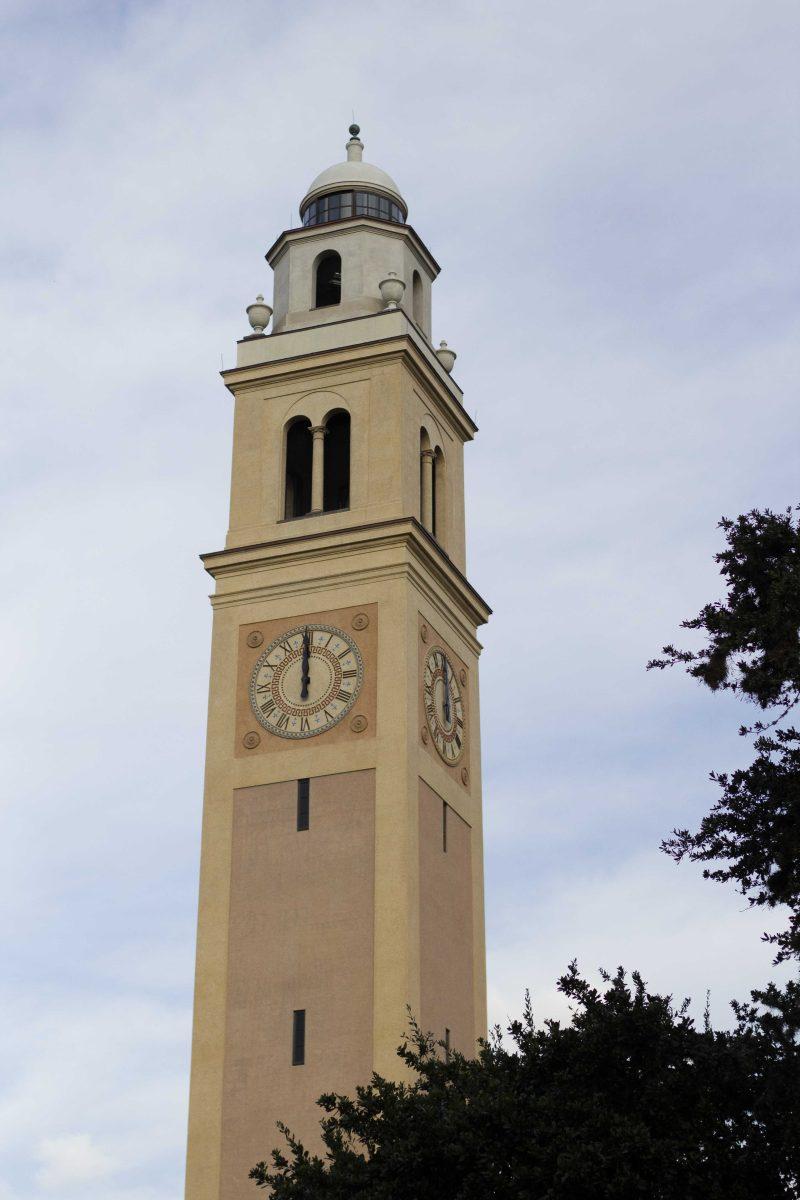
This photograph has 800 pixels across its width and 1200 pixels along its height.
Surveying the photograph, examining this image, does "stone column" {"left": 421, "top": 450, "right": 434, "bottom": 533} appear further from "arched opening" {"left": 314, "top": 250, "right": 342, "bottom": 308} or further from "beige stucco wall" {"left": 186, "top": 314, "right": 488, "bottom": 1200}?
"arched opening" {"left": 314, "top": 250, "right": 342, "bottom": 308}

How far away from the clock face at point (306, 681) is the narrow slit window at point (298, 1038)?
5.87 m

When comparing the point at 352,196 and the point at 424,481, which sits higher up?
the point at 352,196

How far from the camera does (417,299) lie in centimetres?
5178

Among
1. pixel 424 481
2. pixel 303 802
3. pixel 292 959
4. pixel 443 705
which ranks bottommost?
pixel 292 959

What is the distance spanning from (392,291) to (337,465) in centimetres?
420

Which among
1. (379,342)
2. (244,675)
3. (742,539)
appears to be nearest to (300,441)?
(379,342)

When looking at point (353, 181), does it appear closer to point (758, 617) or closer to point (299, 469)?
point (299, 469)

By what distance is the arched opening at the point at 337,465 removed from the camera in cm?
4853

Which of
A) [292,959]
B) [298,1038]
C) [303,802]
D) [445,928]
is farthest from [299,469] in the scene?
[298,1038]

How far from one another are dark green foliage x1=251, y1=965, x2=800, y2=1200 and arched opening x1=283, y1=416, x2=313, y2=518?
2065 cm

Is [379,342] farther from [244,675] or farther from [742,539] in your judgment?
[742,539]

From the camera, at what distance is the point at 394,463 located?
46.0 meters

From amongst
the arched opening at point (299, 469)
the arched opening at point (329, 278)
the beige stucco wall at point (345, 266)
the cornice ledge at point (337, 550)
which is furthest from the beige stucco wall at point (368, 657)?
the arched opening at point (329, 278)

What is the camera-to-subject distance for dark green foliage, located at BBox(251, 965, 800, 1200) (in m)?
27.1
